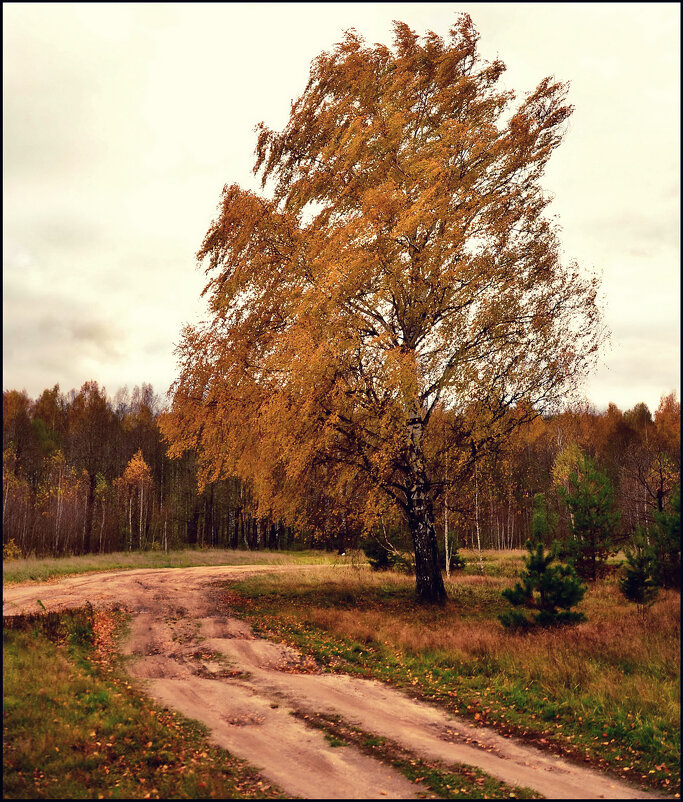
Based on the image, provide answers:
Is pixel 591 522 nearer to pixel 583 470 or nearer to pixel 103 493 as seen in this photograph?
pixel 583 470

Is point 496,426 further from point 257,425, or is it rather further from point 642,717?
point 642,717

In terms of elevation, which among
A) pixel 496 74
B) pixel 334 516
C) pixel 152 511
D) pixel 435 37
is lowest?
pixel 152 511

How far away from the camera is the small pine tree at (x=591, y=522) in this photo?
819 inches

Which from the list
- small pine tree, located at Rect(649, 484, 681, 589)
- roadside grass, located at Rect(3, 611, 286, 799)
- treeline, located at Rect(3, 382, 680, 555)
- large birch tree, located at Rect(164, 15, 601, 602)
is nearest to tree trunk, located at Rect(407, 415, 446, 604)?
large birch tree, located at Rect(164, 15, 601, 602)

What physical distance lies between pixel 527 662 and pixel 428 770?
4047 mm

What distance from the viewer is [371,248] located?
13.2 m

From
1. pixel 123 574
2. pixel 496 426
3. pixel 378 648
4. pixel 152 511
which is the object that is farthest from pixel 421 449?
pixel 152 511

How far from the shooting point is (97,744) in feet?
22.1

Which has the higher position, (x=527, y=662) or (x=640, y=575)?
(x=640, y=575)

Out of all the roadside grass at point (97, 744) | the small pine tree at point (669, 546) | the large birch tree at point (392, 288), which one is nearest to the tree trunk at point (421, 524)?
the large birch tree at point (392, 288)

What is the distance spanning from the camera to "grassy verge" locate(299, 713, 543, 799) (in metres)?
6.08

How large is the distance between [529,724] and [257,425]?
817cm

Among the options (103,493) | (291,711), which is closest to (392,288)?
(291,711)

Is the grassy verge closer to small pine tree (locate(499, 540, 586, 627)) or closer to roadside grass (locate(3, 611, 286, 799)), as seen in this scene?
roadside grass (locate(3, 611, 286, 799))
